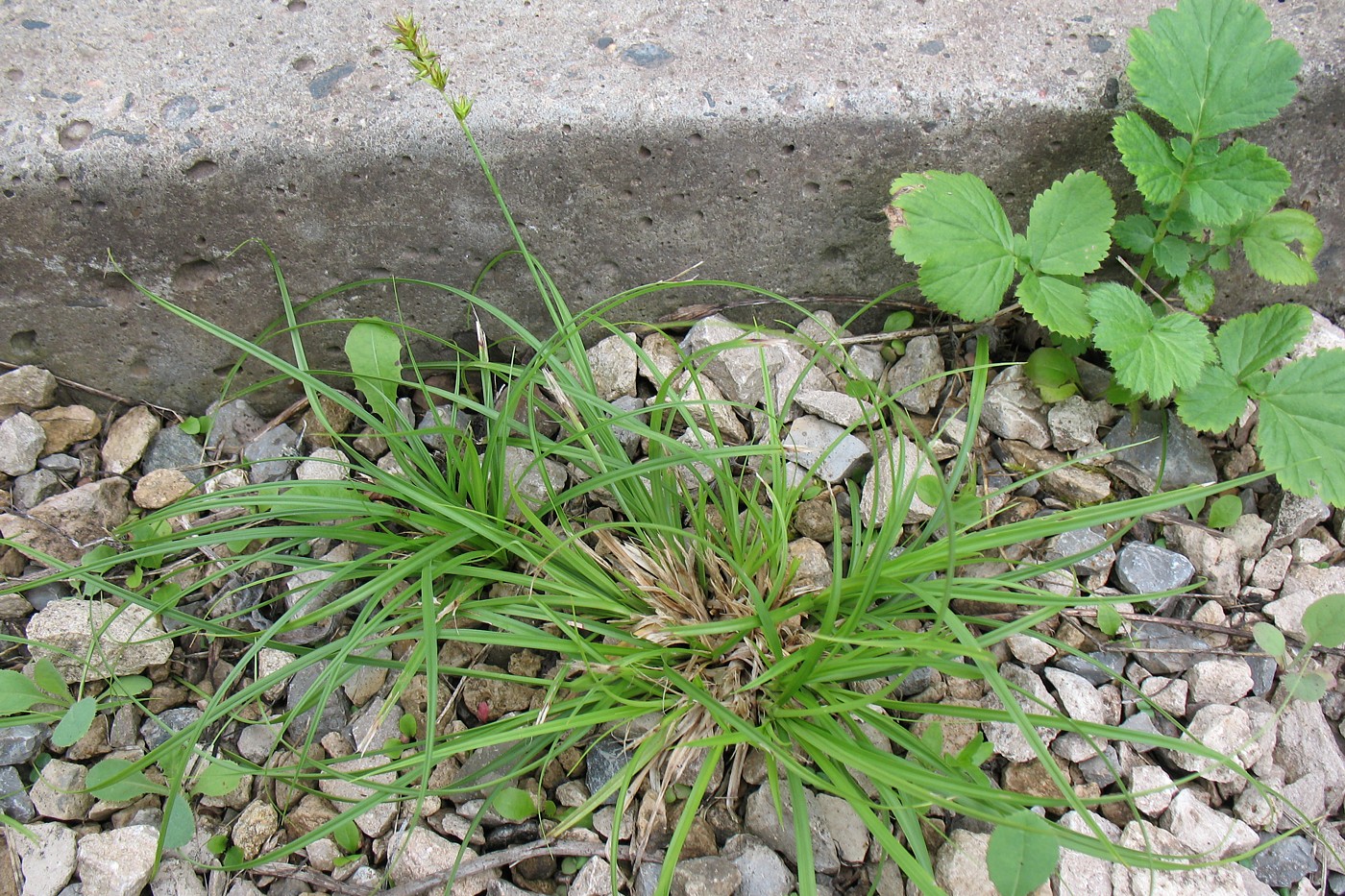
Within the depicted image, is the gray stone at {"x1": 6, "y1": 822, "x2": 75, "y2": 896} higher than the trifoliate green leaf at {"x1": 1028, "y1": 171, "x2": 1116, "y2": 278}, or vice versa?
the trifoliate green leaf at {"x1": 1028, "y1": 171, "x2": 1116, "y2": 278}

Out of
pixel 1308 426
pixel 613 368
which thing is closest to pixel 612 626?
pixel 613 368

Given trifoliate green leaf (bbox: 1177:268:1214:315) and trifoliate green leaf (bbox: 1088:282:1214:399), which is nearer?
trifoliate green leaf (bbox: 1088:282:1214:399)

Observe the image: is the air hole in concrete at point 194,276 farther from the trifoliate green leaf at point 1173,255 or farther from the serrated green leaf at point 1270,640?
the serrated green leaf at point 1270,640

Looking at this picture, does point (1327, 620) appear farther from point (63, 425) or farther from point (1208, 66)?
point (63, 425)

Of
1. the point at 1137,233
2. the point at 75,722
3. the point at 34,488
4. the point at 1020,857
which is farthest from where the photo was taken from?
the point at 34,488

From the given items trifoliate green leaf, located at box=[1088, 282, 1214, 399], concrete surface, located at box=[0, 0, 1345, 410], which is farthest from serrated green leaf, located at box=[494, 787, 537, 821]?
trifoliate green leaf, located at box=[1088, 282, 1214, 399]

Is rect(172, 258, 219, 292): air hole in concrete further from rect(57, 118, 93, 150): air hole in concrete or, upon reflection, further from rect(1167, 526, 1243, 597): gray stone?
rect(1167, 526, 1243, 597): gray stone

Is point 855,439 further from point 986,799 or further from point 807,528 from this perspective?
point 986,799
